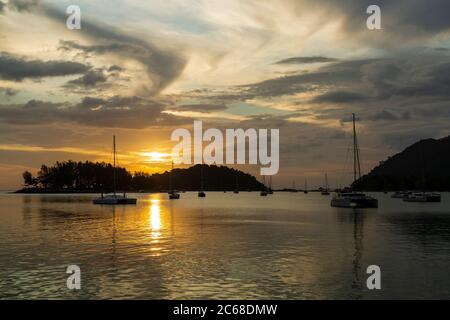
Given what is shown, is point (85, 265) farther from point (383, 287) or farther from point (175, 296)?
point (383, 287)

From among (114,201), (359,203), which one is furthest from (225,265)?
(114,201)

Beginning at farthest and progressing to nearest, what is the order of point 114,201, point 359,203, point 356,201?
point 114,201, point 356,201, point 359,203

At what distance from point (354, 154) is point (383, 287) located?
103624 millimetres

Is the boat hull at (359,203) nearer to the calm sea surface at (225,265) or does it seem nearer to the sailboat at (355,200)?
the sailboat at (355,200)

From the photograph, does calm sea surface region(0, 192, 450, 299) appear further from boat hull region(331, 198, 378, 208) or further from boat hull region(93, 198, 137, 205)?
boat hull region(93, 198, 137, 205)

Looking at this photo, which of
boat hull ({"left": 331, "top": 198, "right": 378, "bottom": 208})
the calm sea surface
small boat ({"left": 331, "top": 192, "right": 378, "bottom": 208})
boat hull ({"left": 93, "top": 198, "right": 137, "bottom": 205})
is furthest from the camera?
boat hull ({"left": 93, "top": 198, "right": 137, "bottom": 205})

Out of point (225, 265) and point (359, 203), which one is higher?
point (359, 203)

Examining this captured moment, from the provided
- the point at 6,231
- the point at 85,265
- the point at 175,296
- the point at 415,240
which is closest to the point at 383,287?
the point at 175,296

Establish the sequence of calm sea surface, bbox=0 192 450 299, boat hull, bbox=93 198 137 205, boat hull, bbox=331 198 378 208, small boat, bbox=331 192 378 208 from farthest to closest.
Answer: boat hull, bbox=93 198 137 205 < small boat, bbox=331 192 378 208 < boat hull, bbox=331 198 378 208 < calm sea surface, bbox=0 192 450 299

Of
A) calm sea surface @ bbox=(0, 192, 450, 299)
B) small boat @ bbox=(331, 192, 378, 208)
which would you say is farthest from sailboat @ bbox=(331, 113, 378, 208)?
calm sea surface @ bbox=(0, 192, 450, 299)

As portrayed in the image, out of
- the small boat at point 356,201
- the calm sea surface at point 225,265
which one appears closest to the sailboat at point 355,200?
the small boat at point 356,201

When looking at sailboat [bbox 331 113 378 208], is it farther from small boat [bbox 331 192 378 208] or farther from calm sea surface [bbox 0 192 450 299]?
calm sea surface [bbox 0 192 450 299]

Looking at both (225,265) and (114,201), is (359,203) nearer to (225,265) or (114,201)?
(114,201)

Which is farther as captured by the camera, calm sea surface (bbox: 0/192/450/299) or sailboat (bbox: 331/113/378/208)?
sailboat (bbox: 331/113/378/208)
